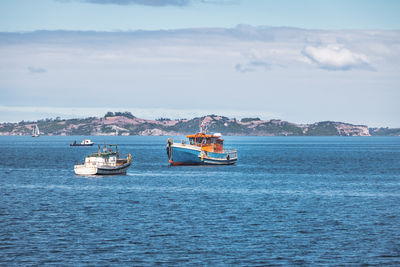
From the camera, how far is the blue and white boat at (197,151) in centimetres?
12250

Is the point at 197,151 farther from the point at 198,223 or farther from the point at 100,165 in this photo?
the point at 198,223

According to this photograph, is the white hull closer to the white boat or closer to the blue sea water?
the white boat

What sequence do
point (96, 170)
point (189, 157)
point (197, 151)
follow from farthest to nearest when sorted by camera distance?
1. point (197, 151)
2. point (189, 157)
3. point (96, 170)

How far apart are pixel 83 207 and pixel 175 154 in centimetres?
6439

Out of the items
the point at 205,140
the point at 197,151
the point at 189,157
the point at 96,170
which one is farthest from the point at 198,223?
the point at 205,140

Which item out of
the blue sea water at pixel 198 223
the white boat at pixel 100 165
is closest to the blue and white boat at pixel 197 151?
the white boat at pixel 100 165

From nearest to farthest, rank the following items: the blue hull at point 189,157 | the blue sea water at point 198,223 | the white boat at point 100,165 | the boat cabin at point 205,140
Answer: the blue sea water at point 198,223 → the white boat at point 100,165 → the blue hull at point 189,157 → the boat cabin at point 205,140

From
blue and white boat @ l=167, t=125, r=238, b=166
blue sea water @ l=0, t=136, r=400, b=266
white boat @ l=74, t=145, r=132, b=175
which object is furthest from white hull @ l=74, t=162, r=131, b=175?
blue and white boat @ l=167, t=125, r=238, b=166

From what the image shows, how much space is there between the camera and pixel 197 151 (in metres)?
123

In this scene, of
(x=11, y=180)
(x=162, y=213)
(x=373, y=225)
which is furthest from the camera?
(x=11, y=180)

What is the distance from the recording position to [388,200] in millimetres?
65938

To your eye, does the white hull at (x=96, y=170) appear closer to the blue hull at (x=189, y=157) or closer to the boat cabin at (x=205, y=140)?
the blue hull at (x=189, y=157)

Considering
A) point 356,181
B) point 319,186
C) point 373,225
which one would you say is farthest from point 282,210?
point 356,181

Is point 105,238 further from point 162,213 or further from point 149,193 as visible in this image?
point 149,193
